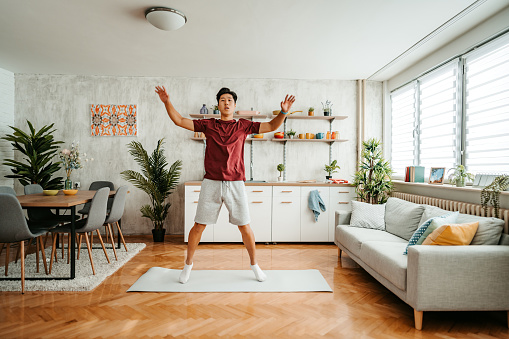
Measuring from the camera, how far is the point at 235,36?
3764 mm

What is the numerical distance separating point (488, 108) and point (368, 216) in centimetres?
169

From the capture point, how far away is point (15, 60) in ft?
15.5

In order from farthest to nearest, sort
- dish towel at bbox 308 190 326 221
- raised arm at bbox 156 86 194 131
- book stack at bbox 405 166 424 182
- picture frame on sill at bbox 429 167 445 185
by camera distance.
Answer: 1. dish towel at bbox 308 190 326 221
2. book stack at bbox 405 166 424 182
3. picture frame on sill at bbox 429 167 445 185
4. raised arm at bbox 156 86 194 131

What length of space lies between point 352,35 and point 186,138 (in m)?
3.10

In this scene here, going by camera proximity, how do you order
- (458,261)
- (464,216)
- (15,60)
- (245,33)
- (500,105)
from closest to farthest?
1. (458,261)
2. (464,216)
3. (500,105)
4. (245,33)
5. (15,60)

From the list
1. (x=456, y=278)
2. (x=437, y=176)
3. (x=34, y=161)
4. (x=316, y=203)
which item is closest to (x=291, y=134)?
(x=316, y=203)

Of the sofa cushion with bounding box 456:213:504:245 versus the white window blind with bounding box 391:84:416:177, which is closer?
the sofa cushion with bounding box 456:213:504:245

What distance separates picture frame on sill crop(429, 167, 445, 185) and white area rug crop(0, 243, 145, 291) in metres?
3.82

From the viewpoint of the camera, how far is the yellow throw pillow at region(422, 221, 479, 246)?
7.80ft

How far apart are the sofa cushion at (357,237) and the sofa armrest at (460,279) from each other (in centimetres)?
95

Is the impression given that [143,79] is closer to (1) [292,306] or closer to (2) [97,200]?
(2) [97,200]

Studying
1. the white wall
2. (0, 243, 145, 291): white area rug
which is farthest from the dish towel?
the white wall

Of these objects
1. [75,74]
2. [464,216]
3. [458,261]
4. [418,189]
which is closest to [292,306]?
[458,261]

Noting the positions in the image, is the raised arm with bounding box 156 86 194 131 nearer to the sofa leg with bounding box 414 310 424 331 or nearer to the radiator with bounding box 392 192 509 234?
the sofa leg with bounding box 414 310 424 331
